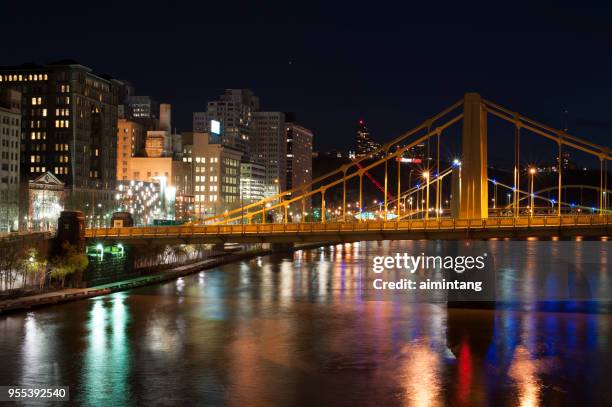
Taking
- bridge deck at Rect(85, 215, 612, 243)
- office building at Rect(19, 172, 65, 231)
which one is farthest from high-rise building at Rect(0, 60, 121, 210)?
bridge deck at Rect(85, 215, 612, 243)

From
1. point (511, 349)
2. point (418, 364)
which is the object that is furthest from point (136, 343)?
point (511, 349)

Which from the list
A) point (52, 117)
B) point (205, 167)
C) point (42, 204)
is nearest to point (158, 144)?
point (205, 167)

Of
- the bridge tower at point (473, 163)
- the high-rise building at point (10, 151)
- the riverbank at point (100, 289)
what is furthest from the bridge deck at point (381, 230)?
the high-rise building at point (10, 151)

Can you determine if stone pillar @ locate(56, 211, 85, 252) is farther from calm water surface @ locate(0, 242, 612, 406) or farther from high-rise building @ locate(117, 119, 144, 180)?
high-rise building @ locate(117, 119, 144, 180)

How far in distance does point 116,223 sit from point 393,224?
43095 millimetres

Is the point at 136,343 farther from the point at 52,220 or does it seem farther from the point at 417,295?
the point at 52,220

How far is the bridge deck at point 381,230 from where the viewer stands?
49344 millimetres

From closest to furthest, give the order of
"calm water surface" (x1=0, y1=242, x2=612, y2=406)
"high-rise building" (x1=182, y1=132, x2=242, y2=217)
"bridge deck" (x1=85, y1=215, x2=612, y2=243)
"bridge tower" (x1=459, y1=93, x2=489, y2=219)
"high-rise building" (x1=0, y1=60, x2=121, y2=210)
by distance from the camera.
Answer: "calm water surface" (x1=0, y1=242, x2=612, y2=406)
"bridge deck" (x1=85, y1=215, x2=612, y2=243)
"bridge tower" (x1=459, y1=93, x2=489, y2=219)
"high-rise building" (x1=0, y1=60, x2=121, y2=210)
"high-rise building" (x1=182, y1=132, x2=242, y2=217)

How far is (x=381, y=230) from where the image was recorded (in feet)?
174

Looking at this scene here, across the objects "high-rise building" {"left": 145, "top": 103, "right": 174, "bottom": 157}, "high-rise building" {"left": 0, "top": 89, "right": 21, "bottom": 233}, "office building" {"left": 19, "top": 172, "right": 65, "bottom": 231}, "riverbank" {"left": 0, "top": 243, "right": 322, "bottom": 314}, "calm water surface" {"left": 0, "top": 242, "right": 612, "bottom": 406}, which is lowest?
"calm water surface" {"left": 0, "top": 242, "right": 612, "bottom": 406}

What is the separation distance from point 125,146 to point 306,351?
14537 cm

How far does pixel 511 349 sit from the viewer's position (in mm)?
38219

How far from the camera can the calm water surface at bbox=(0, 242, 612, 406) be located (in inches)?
1185

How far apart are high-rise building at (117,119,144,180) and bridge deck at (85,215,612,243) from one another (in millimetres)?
117059
